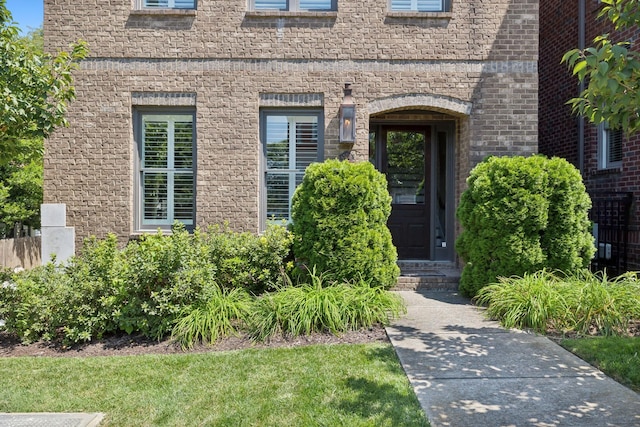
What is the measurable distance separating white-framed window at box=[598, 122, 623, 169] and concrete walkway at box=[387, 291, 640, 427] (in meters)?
4.99

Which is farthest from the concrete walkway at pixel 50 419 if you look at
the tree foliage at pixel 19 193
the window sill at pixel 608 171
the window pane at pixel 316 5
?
the window sill at pixel 608 171

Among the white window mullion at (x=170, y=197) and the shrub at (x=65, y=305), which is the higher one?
the white window mullion at (x=170, y=197)

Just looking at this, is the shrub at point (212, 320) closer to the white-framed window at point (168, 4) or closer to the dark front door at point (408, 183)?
the dark front door at point (408, 183)

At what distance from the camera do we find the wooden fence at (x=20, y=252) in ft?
28.8

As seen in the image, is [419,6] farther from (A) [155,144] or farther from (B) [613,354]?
(B) [613,354]

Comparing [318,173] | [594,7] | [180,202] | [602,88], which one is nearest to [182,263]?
[318,173]

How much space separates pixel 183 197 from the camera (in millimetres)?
7441

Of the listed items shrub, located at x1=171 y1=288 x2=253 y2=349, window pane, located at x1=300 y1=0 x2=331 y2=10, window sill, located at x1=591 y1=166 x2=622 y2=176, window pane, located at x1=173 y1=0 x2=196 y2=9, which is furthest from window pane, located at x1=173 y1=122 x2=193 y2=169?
window sill, located at x1=591 y1=166 x2=622 y2=176

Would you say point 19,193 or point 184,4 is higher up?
point 184,4

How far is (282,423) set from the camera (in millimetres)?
3180

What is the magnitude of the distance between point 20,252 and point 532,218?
32.1 ft

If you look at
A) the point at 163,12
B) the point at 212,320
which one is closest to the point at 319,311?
the point at 212,320

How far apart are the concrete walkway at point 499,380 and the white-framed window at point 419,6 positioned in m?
5.14

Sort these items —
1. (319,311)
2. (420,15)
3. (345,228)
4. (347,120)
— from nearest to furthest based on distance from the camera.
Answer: (319,311) → (345,228) → (347,120) → (420,15)
